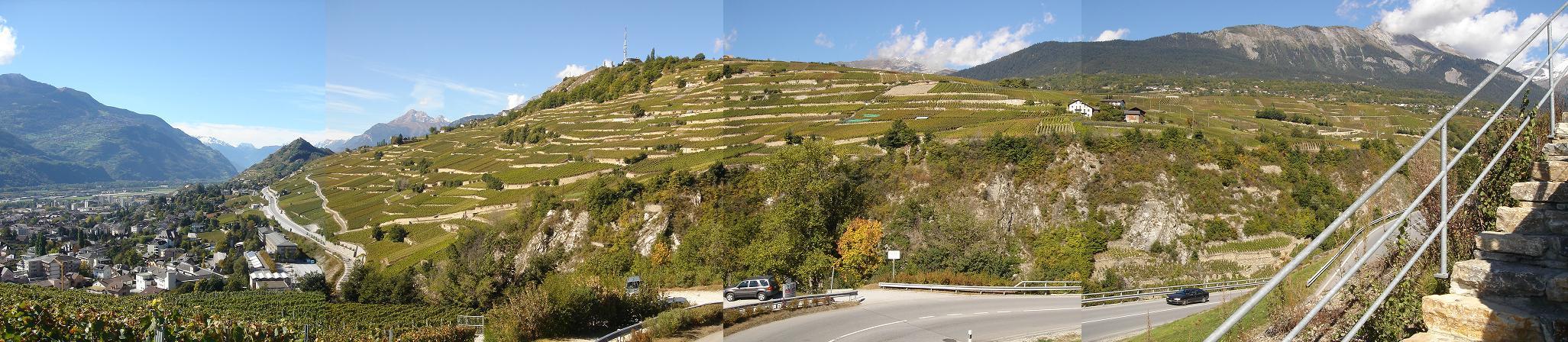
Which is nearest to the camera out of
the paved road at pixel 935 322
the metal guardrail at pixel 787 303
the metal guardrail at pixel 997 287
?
the paved road at pixel 935 322

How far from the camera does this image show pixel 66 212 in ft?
104

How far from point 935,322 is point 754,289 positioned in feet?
29.5

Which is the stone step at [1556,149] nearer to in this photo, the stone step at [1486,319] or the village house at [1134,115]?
the stone step at [1486,319]

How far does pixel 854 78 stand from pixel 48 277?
2382 inches

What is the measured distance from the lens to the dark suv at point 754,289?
59.0 ft

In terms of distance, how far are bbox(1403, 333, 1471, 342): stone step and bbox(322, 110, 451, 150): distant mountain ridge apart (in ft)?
86.3

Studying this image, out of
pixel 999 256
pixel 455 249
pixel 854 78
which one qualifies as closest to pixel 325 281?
pixel 455 249

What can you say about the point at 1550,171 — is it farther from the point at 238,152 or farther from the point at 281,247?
the point at 238,152

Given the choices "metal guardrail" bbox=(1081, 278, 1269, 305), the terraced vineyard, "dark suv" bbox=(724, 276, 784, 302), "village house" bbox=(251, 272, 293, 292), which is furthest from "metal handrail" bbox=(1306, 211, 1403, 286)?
"village house" bbox=(251, 272, 293, 292)

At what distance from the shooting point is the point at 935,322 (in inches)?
380

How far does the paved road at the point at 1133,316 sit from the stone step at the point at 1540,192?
141 inches

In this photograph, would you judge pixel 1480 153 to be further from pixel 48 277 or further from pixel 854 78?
pixel 854 78

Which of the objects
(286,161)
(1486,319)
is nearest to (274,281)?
(286,161)

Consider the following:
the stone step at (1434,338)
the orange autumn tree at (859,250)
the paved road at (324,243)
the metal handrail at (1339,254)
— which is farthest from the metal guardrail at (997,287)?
the paved road at (324,243)
